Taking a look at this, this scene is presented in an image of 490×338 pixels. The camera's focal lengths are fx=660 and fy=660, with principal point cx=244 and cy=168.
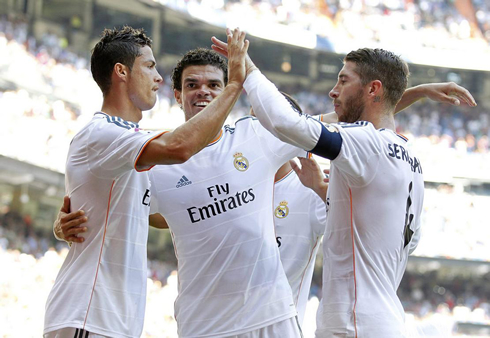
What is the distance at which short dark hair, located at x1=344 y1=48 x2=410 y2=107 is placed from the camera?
11.9 ft

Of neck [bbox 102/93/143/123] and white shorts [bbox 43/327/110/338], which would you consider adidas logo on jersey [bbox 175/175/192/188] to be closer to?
neck [bbox 102/93/143/123]

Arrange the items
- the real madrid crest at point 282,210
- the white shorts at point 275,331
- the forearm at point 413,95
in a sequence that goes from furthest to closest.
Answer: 1. the real madrid crest at point 282,210
2. the forearm at point 413,95
3. the white shorts at point 275,331

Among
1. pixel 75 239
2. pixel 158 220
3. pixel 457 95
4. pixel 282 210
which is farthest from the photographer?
pixel 282 210

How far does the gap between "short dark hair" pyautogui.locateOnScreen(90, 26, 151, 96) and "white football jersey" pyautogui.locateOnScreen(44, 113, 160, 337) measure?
0.36m

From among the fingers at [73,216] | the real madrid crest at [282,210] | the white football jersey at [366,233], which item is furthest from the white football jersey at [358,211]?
the real madrid crest at [282,210]

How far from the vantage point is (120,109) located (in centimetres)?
379

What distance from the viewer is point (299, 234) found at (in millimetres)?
4777

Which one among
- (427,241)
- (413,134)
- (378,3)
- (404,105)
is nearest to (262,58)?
(378,3)

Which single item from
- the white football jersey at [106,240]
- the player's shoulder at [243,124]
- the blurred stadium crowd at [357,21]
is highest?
the blurred stadium crowd at [357,21]

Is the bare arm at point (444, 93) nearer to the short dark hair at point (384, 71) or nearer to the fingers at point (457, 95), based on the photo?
the fingers at point (457, 95)

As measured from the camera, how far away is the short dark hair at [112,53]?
385cm

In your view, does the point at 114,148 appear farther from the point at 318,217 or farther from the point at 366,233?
the point at 318,217

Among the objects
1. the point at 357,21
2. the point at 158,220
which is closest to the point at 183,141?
the point at 158,220

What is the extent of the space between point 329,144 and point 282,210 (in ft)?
5.76
